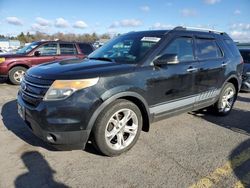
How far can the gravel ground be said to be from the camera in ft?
10.0

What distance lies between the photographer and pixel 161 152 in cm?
385

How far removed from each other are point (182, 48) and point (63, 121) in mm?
2500

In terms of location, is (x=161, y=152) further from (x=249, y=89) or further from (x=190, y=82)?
(x=249, y=89)

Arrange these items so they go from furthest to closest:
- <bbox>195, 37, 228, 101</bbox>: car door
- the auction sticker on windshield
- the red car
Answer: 1. the red car
2. <bbox>195, 37, 228, 101</bbox>: car door
3. the auction sticker on windshield

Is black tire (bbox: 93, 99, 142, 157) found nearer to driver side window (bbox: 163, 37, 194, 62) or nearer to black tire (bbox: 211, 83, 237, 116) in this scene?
driver side window (bbox: 163, 37, 194, 62)

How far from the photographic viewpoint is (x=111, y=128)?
3664 millimetres

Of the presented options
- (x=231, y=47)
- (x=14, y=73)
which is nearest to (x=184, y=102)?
(x=231, y=47)

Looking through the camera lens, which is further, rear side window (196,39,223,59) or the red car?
the red car

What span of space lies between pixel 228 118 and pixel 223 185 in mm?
2984

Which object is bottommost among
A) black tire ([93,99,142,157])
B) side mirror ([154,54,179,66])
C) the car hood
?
black tire ([93,99,142,157])

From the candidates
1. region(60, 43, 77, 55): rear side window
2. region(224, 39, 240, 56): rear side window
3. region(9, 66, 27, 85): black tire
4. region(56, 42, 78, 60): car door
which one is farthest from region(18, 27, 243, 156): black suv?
region(9, 66, 27, 85): black tire

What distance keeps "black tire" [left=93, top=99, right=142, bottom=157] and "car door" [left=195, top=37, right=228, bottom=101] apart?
1.62 m

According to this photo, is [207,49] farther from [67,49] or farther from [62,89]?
[67,49]

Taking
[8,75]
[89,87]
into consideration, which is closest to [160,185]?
[89,87]
